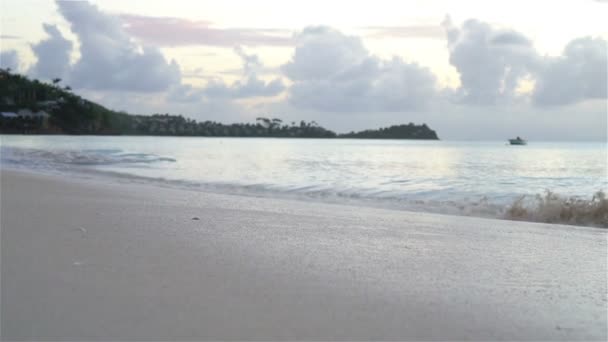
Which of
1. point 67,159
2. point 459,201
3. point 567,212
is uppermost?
point 567,212

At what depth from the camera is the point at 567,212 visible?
1038cm

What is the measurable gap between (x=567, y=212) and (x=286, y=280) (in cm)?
771

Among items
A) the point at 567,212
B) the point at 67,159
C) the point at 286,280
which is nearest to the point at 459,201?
the point at 567,212

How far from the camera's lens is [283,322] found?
3504mm

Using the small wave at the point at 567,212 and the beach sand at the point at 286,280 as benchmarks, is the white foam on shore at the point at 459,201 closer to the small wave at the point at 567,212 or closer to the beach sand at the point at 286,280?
the small wave at the point at 567,212

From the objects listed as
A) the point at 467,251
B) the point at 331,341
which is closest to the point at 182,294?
the point at 331,341

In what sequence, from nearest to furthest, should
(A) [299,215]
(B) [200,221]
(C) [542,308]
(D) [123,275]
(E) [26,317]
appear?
(E) [26,317] < (C) [542,308] < (D) [123,275] < (B) [200,221] < (A) [299,215]

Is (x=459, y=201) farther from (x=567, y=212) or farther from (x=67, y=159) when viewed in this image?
(x=67, y=159)

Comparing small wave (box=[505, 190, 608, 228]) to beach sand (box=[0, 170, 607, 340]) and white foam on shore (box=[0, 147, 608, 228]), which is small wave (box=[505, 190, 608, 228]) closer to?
white foam on shore (box=[0, 147, 608, 228])

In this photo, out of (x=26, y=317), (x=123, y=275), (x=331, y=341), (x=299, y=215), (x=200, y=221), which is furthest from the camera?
(x=299, y=215)

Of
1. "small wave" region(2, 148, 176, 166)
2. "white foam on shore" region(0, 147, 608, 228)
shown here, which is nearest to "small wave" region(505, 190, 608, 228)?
"white foam on shore" region(0, 147, 608, 228)

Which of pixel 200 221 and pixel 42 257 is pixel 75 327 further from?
pixel 200 221

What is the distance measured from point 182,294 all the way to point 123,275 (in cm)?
72

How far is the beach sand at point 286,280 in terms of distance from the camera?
344cm
